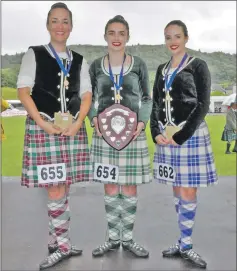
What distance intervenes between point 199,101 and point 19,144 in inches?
46.5

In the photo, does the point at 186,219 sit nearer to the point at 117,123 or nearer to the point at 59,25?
the point at 117,123

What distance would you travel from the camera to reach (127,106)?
2.45 m

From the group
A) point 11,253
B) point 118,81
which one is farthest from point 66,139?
point 11,253

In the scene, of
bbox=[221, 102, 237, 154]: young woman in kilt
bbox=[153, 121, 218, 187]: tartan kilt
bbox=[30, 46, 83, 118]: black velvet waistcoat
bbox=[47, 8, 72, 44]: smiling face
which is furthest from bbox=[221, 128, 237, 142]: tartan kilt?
bbox=[47, 8, 72, 44]: smiling face

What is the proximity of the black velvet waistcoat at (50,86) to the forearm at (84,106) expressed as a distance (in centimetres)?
7

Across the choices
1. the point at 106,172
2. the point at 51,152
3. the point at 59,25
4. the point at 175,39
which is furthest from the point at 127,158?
the point at 59,25

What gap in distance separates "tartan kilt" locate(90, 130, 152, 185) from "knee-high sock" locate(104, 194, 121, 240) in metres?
0.12

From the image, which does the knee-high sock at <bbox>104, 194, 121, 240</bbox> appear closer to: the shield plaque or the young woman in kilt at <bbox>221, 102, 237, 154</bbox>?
the shield plaque

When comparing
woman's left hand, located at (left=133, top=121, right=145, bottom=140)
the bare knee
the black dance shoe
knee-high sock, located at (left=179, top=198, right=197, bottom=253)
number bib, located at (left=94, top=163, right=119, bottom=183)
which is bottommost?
the black dance shoe

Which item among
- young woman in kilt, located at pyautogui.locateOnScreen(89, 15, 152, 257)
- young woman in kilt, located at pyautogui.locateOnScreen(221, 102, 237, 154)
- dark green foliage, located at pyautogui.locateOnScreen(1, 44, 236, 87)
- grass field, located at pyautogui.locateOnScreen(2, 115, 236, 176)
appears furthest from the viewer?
young woman in kilt, located at pyautogui.locateOnScreen(221, 102, 237, 154)

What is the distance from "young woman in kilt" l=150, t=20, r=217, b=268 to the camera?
2.39 metres

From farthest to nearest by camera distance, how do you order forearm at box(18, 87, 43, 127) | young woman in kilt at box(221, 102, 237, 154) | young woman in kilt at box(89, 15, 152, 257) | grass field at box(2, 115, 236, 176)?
young woman in kilt at box(221, 102, 237, 154) → grass field at box(2, 115, 236, 176) → young woman in kilt at box(89, 15, 152, 257) → forearm at box(18, 87, 43, 127)

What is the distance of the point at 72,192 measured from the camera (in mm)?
3662

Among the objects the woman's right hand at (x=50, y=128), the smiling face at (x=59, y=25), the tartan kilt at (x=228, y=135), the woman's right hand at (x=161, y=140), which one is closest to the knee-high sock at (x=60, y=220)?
the woman's right hand at (x=50, y=128)
